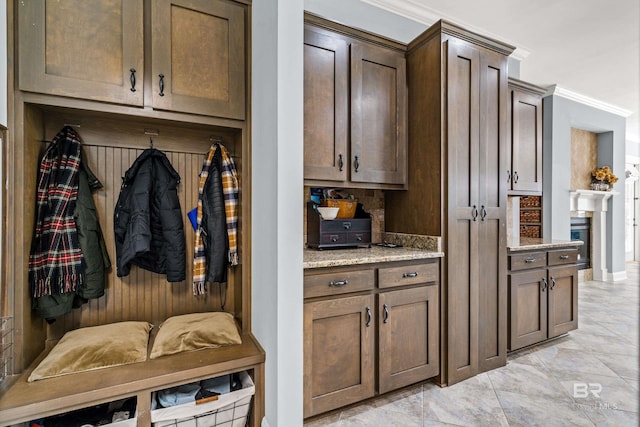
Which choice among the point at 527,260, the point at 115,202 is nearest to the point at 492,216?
the point at 527,260

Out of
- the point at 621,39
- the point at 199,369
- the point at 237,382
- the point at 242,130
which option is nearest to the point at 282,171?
the point at 242,130

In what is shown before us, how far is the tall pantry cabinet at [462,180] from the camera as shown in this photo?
2.13 m

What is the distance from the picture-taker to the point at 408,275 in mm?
2004

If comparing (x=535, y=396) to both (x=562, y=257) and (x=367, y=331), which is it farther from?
(x=562, y=257)

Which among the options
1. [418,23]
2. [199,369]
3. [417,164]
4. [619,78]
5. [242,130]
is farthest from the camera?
[619,78]

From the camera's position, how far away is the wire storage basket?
4.62 feet

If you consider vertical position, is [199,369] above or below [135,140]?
below

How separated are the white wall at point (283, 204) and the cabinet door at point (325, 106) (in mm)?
564

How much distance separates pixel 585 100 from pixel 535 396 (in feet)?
17.2

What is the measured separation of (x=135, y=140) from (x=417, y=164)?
75.8 inches

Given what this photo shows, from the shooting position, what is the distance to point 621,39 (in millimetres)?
3367

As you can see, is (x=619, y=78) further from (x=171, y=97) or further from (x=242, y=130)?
(x=171, y=97)

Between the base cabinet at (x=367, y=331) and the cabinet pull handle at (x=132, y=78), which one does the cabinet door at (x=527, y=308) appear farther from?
the cabinet pull handle at (x=132, y=78)

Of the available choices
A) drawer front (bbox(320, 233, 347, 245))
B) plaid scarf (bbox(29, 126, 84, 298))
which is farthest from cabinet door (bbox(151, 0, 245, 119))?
drawer front (bbox(320, 233, 347, 245))
